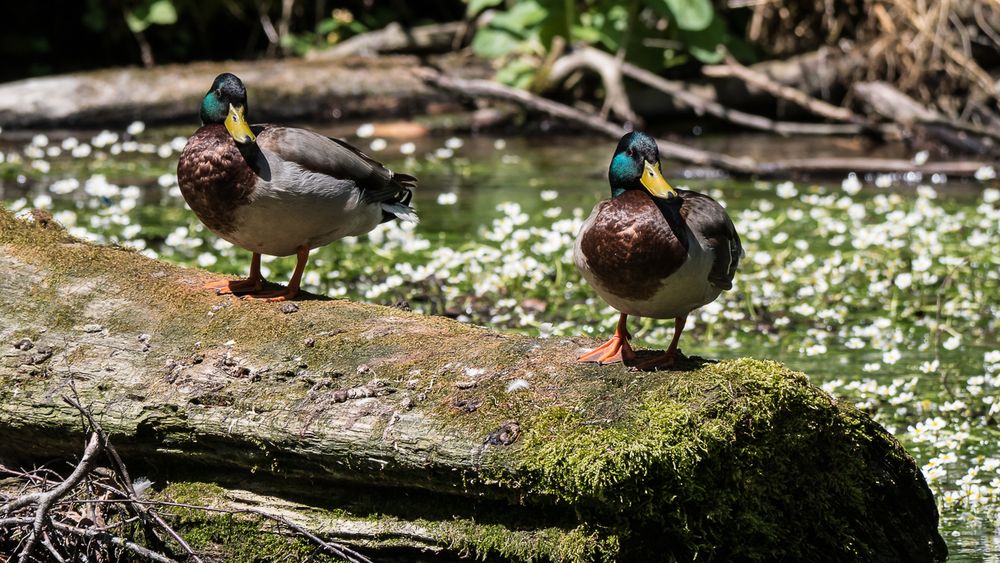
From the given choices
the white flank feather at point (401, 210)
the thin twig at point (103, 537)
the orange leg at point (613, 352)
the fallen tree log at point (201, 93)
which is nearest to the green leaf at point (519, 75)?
the fallen tree log at point (201, 93)

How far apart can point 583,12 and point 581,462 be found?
32.1ft

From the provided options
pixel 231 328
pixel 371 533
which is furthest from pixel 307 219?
pixel 371 533

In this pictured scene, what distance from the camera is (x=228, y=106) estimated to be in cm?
375

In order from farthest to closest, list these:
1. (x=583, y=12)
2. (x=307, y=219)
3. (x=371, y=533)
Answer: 1. (x=583, y=12)
2. (x=307, y=219)
3. (x=371, y=533)

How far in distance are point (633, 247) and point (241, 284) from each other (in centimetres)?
142

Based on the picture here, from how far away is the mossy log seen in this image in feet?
9.67

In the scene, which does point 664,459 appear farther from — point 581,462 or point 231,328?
point 231,328

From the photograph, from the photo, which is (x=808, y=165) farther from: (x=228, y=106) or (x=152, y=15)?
(x=152, y=15)

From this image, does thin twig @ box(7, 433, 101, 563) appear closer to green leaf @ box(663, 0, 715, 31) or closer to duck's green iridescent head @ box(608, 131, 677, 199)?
duck's green iridescent head @ box(608, 131, 677, 199)

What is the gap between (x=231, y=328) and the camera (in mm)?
3578

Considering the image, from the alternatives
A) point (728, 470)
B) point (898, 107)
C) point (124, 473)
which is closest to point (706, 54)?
point (898, 107)

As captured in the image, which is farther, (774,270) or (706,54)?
(706,54)

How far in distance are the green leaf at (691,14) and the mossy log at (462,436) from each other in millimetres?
7779

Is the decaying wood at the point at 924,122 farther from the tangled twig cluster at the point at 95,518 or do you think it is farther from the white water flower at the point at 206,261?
the tangled twig cluster at the point at 95,518
